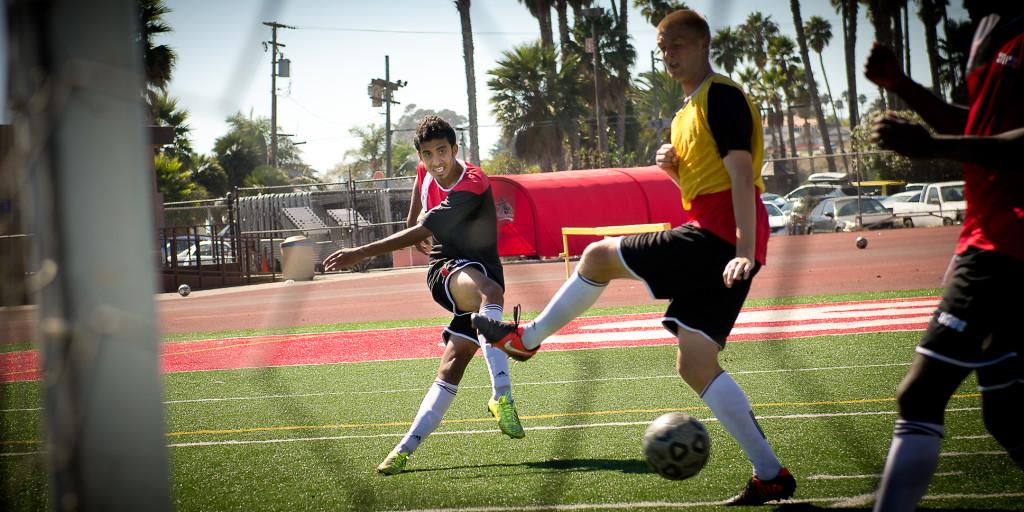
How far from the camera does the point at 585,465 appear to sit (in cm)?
462

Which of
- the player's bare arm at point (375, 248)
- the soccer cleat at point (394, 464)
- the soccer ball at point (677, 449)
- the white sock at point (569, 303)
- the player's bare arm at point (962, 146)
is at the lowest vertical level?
the soccer cleat at point (394, 464)

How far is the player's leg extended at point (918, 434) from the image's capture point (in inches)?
106

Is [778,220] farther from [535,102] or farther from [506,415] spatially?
[506,415]

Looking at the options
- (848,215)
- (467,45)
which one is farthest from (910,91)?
(848,215)

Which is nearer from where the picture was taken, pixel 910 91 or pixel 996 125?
pixel 996 125

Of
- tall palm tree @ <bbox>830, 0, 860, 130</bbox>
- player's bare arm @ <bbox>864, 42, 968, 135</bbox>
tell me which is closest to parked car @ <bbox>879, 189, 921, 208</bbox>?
tall palm tree @ <bbox>830, 0, 860, 130</bbox>

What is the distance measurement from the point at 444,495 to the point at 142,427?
2.50 metres

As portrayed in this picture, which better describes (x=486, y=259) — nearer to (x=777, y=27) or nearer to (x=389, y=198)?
(x=389, y=198)

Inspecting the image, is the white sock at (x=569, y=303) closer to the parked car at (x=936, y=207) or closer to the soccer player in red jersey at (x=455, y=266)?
the soccer player in red jersey at (x=455, y=266)

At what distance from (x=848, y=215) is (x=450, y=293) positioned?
2699cm

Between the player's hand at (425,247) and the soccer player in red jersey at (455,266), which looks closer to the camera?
the soccer player in red jersey at (455,266)

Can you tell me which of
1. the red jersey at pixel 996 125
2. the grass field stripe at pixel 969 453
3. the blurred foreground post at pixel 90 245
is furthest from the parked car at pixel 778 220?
the blurred foreground post at pixel 90 245

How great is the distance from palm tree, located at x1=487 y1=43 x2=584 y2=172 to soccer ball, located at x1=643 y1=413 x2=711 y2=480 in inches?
751

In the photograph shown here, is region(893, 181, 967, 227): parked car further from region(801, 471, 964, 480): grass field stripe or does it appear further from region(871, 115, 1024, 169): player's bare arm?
region(871, 115, 1024, 169): player's bare arm
